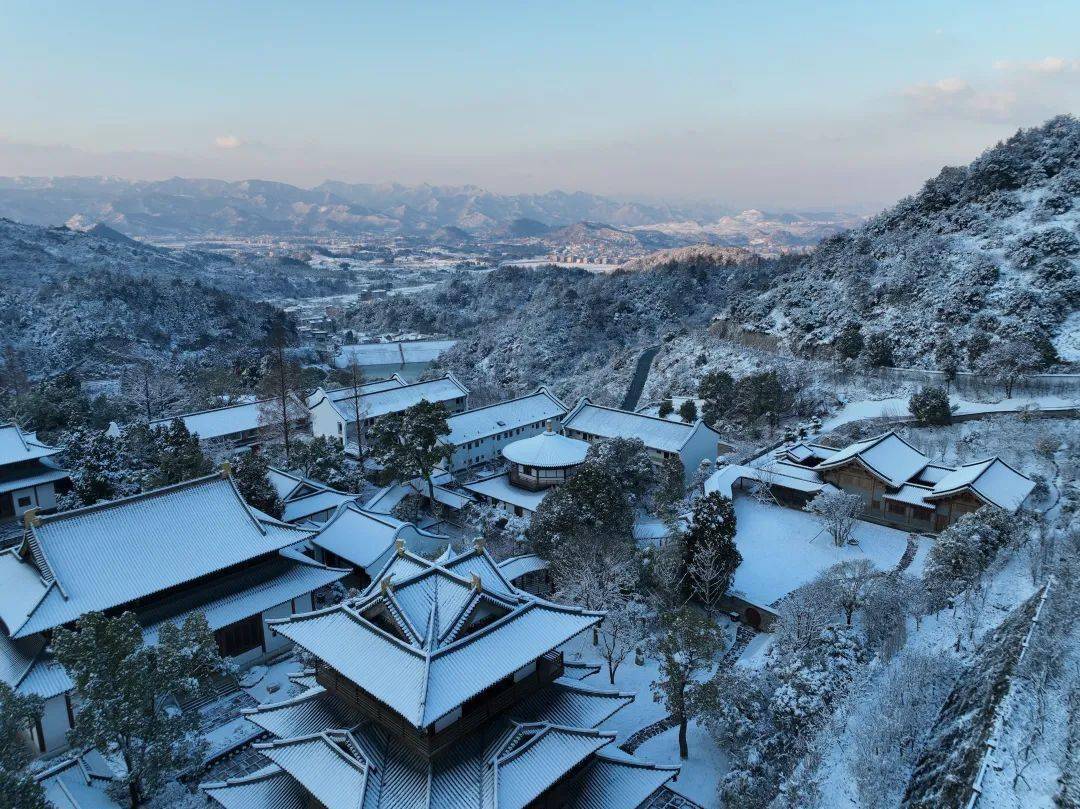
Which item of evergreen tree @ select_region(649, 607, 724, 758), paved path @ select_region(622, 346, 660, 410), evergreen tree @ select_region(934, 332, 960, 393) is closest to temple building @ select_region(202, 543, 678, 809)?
evergreen tree @ select_region(649, 607, 724, 758)

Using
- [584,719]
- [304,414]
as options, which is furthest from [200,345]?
[584,719]

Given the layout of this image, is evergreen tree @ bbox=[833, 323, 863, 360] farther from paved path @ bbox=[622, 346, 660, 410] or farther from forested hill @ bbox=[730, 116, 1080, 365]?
paved path @ bbox=[622, 346, 660, 410]

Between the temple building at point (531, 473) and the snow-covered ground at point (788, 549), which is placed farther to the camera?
the temple building at point (531, 473)

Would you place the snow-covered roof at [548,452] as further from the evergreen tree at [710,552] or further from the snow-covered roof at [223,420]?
the snow-covered roof at [223,420]

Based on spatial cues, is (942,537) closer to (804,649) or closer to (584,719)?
(804,649)

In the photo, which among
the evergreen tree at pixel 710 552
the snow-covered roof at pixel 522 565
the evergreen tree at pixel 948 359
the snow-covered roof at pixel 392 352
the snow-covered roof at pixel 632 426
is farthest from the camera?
the snow-covered roof at pixel 392 352

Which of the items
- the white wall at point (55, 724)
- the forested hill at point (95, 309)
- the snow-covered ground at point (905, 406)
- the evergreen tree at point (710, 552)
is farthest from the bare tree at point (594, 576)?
the forested hill at point (95, 309)
